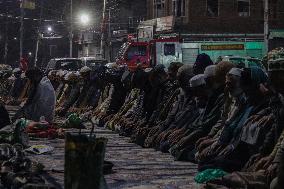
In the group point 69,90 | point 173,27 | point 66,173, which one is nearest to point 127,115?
point 69,90

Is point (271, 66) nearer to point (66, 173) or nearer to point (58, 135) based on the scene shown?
point (66, 173)

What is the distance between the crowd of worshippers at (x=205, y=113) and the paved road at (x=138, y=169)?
24 cm

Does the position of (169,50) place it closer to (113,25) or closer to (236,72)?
(113,25)

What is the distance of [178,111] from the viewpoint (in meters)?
9.22

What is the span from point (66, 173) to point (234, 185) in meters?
1.72

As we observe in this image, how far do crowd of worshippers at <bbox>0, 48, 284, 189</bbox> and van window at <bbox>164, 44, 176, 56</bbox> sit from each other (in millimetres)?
14399

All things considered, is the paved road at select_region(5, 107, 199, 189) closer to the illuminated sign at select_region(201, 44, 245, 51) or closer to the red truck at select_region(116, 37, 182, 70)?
the red truck at select_region(116, 37, 182, 70)

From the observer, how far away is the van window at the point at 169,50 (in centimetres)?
2804

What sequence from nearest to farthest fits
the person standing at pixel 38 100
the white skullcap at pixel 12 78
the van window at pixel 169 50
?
the person standing at pixel 38 100
the white skullcap at pixel 12 78
the van window at pixel 169 50

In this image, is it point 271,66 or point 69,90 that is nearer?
point 271,66

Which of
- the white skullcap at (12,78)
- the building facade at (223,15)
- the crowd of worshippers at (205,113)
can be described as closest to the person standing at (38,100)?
the crowd of worshippers at (205,113)

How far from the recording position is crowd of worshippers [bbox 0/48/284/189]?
5.76 m

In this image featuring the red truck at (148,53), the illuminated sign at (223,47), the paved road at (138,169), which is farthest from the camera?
the illuminated sign at (223,47)

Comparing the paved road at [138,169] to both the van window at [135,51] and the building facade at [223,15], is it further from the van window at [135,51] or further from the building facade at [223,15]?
the building facade at [223,15]
